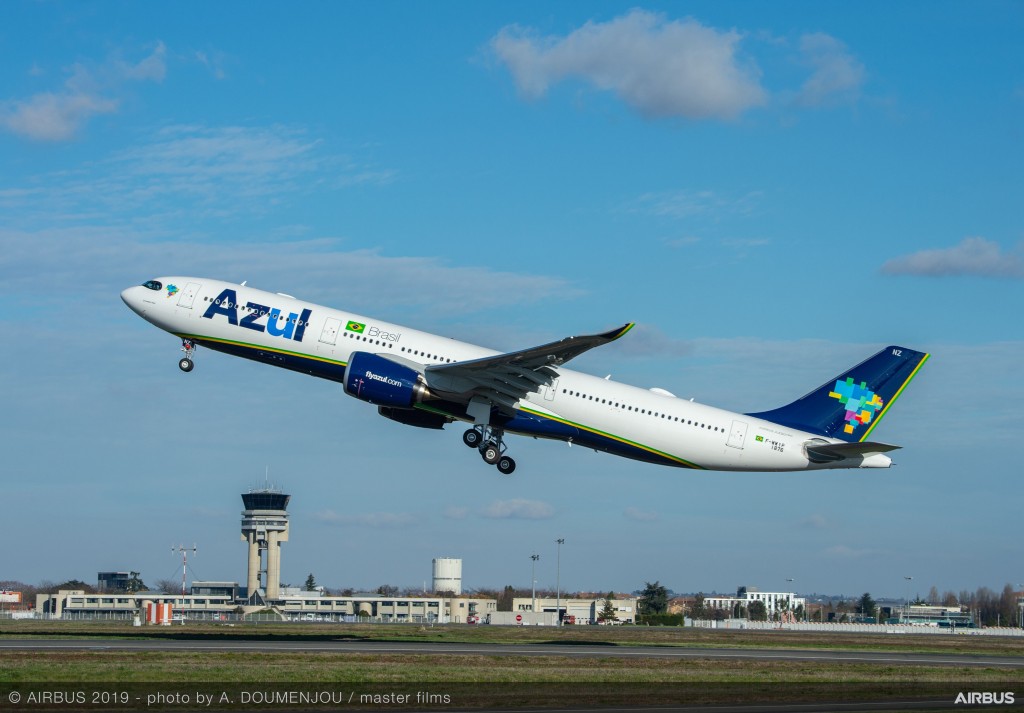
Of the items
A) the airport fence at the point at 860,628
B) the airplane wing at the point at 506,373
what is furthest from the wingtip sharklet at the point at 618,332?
the airport fence at the point at 860,628

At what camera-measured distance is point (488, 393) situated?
5119cm

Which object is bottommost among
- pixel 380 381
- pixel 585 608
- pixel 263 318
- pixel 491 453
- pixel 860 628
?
pixel 585 608

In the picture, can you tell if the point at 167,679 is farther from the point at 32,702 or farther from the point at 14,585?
the point at 14,585

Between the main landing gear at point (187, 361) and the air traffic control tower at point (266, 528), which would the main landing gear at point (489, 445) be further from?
the air traffic control tower at point (266, 528)

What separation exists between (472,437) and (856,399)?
1825cm

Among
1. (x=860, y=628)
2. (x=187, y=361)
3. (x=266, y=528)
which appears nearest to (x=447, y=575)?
(x=266, y=528)

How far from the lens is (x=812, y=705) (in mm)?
30141

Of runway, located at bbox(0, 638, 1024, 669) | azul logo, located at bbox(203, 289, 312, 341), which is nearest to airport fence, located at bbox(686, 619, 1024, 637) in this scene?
runway, located at bbox(0, 638, 1024, 669)

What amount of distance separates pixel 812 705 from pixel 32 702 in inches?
773

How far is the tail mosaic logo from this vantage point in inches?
2128

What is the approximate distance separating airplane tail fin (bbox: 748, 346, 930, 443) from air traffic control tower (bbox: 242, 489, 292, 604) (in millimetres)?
101858

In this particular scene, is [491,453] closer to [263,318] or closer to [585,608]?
[263,318]

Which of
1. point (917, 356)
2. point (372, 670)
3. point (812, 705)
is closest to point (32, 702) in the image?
point (372, 670)

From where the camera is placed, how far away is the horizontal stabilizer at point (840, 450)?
1978 inches
